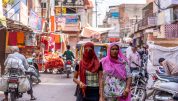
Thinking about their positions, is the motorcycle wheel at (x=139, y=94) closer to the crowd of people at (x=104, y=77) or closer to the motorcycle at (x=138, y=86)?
the motorcycle at (x=138, y=86)

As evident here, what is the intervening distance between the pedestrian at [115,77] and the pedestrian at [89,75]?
0.12m

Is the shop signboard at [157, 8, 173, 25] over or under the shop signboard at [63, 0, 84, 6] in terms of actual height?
under

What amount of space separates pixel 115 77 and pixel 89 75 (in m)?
0.39

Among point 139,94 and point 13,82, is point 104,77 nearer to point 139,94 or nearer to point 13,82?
point 139,94

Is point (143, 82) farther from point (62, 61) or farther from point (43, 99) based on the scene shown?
point (62, 61)

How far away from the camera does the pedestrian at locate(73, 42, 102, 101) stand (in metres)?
6.32

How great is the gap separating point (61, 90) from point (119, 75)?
9429mm

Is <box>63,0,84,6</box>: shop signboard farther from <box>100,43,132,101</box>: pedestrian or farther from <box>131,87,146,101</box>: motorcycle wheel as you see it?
<box>100,43,132,101</box>: pedestrian

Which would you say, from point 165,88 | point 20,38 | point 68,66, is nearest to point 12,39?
point 20,38

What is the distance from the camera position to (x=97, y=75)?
6.40 m

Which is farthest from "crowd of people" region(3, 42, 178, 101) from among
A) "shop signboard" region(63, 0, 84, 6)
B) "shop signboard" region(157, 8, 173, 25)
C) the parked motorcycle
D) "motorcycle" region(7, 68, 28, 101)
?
"shop signboard" region(63, 0, 84, 6)

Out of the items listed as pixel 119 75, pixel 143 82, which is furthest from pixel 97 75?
pixel 143 82

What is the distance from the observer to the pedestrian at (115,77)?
632cm

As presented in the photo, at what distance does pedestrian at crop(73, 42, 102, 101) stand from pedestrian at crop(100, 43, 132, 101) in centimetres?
12
